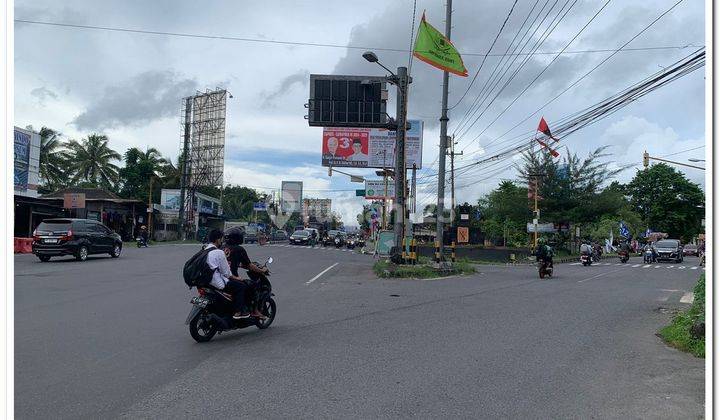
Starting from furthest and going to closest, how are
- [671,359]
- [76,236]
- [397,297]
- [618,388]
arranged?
[76,236], [397,297], [671,359], [618,388]

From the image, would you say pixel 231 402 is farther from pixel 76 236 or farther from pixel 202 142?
pixel 202 142

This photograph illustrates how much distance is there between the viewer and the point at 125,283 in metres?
15.4

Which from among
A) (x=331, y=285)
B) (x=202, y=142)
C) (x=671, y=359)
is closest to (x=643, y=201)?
(x=202, y=142)

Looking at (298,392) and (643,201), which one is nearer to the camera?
(298,392)

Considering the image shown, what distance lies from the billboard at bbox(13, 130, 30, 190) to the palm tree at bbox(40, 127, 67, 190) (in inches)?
375

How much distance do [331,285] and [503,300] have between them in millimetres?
5216

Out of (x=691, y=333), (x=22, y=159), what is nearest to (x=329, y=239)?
(x=22, y=159)

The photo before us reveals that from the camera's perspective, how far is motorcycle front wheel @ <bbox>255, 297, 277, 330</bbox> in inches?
351

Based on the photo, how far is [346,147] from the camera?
1794 inches

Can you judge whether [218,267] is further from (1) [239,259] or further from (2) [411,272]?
(2) [411,272]

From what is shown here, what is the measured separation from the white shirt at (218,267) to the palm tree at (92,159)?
51352mm

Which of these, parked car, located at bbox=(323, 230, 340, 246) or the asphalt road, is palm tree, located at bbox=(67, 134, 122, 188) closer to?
parked car, located at bbox=(323, 230, 340, 246)

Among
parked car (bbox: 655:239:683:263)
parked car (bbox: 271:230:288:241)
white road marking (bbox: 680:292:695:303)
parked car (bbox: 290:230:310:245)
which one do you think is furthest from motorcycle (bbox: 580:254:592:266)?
parked car (bbox: 271:230:288:241)

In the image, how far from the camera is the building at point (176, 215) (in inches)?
2170
